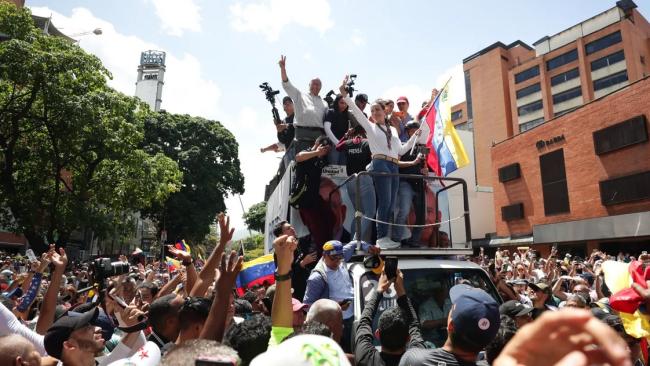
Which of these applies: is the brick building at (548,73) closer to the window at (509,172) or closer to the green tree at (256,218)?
the window at (509,172)

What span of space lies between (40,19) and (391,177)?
49.2 metres

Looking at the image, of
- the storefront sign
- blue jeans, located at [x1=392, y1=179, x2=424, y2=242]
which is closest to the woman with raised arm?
blue jeans, located at [x1=392, y1=179, x2=424, y2=242]

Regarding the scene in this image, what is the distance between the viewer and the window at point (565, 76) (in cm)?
5109

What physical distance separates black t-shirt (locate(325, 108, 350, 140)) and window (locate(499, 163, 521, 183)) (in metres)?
31.5

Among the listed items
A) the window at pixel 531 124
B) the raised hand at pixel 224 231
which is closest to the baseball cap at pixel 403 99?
the raised hand at pixel 224 231

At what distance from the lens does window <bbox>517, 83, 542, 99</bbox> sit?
5462 cm

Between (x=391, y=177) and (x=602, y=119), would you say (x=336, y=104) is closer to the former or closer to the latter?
(x=391, y=177)

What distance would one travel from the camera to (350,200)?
6.19 meters

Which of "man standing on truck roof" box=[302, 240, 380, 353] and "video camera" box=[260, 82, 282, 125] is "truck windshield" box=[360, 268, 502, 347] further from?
"video camera" box=[260, 82, 282, 125]

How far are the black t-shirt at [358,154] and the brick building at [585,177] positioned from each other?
25.3 meters

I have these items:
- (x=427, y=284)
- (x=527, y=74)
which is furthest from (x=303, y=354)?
(x=527, y=74)

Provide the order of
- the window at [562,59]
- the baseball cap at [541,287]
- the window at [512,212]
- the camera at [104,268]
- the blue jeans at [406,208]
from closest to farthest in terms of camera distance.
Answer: the camera at [104,268] < the baseball cap at [541,287] < the blue jeans at [406,208] < the window at [512,212] < the window at [562,59]

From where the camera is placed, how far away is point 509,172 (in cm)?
3569

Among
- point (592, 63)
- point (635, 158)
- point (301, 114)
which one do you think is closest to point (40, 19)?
point (301, 114)
